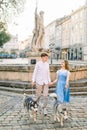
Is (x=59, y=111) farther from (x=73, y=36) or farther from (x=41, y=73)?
(x=73, y=36)

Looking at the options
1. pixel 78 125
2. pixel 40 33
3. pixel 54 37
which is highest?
pixel 54 37

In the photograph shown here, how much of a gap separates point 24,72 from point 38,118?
19.2ft

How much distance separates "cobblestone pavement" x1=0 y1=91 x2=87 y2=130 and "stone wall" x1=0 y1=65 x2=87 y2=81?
3.20 m

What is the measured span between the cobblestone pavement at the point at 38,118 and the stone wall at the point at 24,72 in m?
3.20

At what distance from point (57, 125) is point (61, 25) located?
9276 centimetres

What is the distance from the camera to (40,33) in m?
17.7

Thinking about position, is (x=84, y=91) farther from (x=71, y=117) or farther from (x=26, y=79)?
(x=71, y=117)

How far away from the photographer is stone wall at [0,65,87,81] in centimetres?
1316

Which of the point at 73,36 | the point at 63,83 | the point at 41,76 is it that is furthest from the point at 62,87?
the point at 73,36

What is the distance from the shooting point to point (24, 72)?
13.3 m

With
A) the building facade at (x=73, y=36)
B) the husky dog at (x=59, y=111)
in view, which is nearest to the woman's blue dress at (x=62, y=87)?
the husky dog at (x=59, y=111)

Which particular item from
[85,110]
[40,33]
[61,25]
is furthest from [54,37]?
[85,110]

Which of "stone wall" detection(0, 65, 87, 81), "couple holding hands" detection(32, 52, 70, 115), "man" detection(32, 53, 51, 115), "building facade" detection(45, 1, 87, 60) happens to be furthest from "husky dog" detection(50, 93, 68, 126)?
"building facade" detection(45, 1, 87, 60)

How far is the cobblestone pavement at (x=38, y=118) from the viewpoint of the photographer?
6.73m
